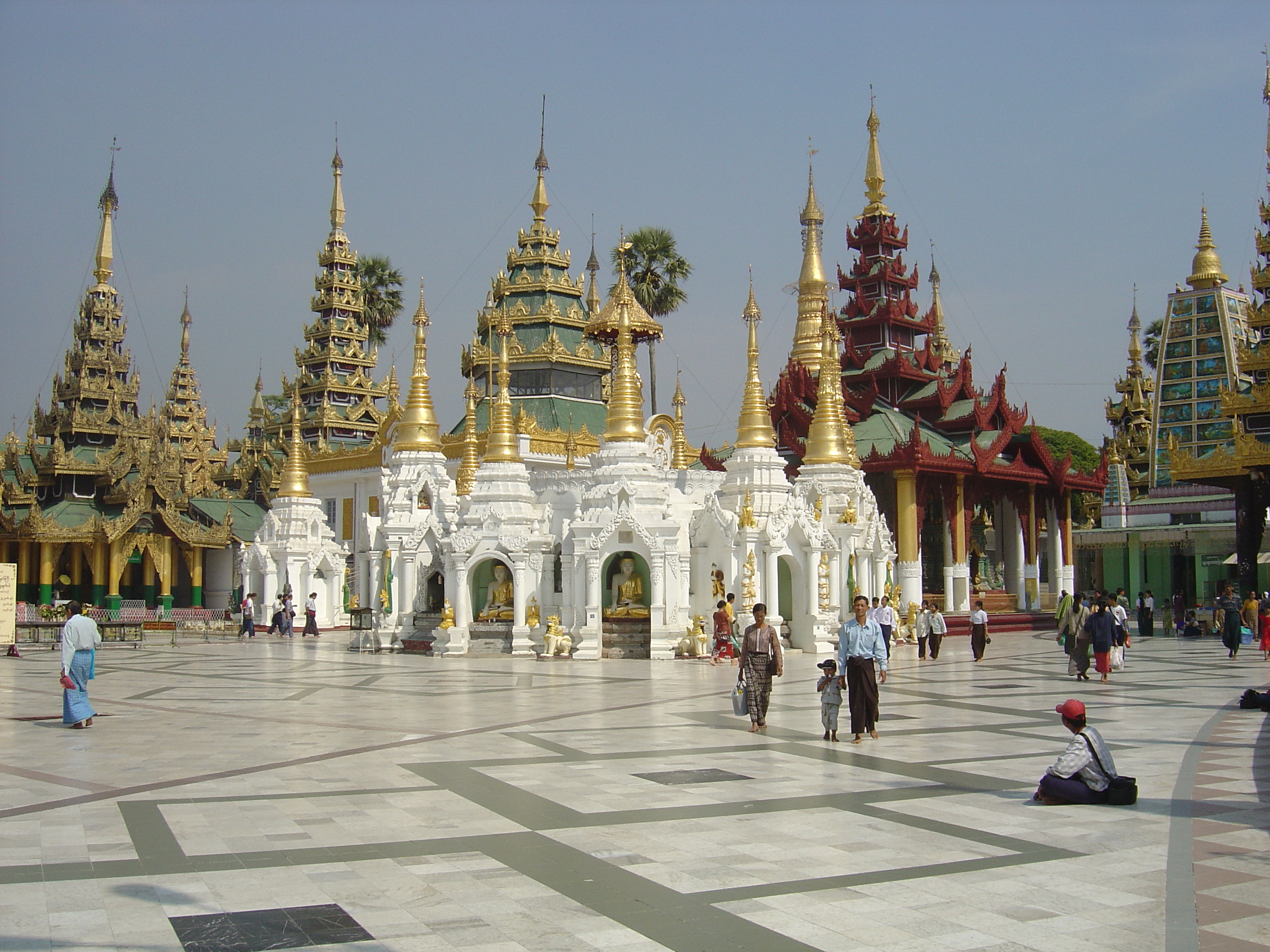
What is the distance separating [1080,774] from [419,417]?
2966cm

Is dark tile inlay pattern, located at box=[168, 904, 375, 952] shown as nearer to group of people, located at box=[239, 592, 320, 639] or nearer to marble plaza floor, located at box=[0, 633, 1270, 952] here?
marble plaza floor, located at box=[0, 633, 1270, 952]

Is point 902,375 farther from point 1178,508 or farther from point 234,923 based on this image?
point 234,923

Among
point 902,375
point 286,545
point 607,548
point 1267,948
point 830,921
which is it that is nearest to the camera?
point 1267,948

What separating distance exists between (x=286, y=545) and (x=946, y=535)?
2300cm

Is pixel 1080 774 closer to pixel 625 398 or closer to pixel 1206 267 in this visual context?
pixel 625 398

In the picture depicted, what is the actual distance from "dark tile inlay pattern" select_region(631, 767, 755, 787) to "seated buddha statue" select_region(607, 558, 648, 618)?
54.0 feet

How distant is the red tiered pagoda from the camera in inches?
1601

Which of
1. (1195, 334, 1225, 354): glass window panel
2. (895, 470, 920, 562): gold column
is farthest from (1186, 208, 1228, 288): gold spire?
(895, 470, 920, 562): gold column

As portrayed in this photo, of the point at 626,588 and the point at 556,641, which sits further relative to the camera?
the point at 626,588

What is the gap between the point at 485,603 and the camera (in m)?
30.1

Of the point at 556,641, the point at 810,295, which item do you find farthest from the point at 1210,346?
the point at 556,641

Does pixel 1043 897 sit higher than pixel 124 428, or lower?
lower

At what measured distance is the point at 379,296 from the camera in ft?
219

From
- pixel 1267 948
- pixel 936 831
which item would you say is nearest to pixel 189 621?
pixel 936 831
